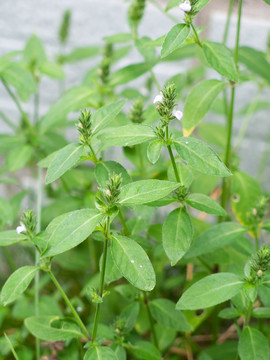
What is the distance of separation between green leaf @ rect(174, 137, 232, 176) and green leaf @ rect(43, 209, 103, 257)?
0.18m

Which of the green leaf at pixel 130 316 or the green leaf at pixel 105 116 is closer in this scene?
the green leaf at pixel 105 116

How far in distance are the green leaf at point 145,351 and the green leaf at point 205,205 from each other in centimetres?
34

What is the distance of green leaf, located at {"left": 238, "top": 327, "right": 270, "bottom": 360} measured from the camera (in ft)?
3.10

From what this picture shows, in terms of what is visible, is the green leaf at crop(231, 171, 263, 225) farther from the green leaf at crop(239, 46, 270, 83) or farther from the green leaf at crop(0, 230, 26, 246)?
the green leaf at crop(0, 230, 26, 246)

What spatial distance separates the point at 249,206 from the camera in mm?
1279

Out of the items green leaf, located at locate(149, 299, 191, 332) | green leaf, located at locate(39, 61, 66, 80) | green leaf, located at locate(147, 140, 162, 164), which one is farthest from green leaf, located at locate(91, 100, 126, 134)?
green leaf, located at locate(39, 61, 66, 80)

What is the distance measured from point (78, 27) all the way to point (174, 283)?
1.31 metres

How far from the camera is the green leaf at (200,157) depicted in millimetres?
851

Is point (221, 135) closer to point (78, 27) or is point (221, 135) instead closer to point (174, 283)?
point (174, 283)

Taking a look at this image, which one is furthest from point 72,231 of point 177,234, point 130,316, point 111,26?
point 111,26

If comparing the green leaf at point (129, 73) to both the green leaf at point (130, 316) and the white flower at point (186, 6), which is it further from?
the green leaf at point (130, 316)

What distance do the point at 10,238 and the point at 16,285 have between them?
0.10 metres

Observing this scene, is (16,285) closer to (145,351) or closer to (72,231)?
(72,231)

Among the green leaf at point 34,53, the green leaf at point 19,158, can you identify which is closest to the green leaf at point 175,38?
the green leaf at point 19,158
